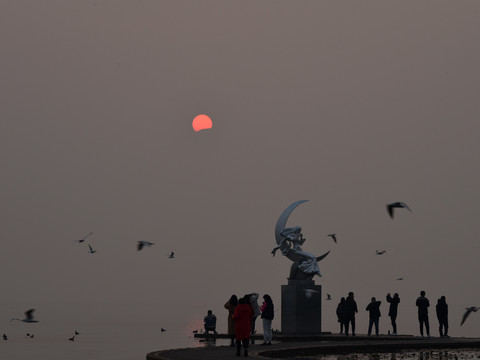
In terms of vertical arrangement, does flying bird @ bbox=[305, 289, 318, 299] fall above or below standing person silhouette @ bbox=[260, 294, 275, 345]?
above

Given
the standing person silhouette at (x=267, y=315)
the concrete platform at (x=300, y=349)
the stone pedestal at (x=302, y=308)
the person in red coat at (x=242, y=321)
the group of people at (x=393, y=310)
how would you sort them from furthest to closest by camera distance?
the stone pedestal at (x=302, y=308) → the group of people at (x=393, y=310) → the standing person silhouette at (x=267, y=315) → the concrete platform at (x=300, y=349) → the person in red coat at (x=242, y=321)

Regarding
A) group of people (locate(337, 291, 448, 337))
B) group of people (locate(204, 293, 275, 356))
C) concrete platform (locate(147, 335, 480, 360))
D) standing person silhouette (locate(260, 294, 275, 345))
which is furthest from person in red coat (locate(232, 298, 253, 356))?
group of people (locate(337, 291, 448, 337))

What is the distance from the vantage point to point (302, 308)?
2066 inches

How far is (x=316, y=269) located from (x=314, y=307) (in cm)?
187

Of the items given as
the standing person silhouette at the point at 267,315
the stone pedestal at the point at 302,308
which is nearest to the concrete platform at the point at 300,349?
the standing person silhouette at the point at 267,315

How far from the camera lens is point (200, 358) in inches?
1298

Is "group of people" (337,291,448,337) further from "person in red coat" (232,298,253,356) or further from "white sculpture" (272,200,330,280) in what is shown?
"person in red coat" (232,298,253,356)

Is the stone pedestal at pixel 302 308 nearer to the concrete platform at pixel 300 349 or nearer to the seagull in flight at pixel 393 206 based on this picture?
the concrete platform at pixel 300 349

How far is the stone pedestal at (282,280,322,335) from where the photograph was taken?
52406 mm

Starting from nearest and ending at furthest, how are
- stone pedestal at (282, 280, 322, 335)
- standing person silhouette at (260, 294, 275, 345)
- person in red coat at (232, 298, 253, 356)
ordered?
person in red coat at (232, 298, 253, 356)
standing person silhouette at (260, 294, 275, 345)
stone pedestal at (282, 280, 322, 335)

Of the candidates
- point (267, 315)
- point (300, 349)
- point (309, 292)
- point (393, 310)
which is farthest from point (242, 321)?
point (309, 292)

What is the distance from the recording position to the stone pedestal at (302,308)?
5241 centimetres

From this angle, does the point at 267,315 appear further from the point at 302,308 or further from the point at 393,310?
the point at 302,308

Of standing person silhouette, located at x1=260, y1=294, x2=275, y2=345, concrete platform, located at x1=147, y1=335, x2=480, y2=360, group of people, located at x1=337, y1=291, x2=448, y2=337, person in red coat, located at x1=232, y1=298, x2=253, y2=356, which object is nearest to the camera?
person in red coat, located at x1=232, y1=298, x2=253, y2=356
